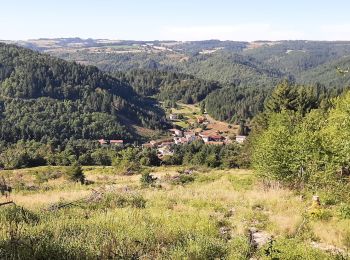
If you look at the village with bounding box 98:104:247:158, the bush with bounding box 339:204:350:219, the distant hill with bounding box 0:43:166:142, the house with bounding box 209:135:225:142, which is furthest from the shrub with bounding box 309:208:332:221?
the house with bounding box 209:135:225:142

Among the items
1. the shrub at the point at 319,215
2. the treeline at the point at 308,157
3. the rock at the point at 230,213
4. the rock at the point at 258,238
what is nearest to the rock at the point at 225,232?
the rock at the point at 258,238

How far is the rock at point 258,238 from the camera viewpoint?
28.2 feet

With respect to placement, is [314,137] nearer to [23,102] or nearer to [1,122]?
[1,122]

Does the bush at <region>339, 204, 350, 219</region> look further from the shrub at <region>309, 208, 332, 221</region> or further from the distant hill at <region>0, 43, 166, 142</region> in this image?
the distant hill at <region>0, 43, 166, 142</region>

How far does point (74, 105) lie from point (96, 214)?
18495 cm

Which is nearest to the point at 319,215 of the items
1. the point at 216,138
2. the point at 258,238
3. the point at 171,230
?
the point at 258,238

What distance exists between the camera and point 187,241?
8.10 metres

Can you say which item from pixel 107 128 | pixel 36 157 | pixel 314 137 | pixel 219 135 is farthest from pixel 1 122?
pixel 314 137

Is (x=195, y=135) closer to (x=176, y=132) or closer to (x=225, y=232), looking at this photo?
(x=176, y=132)

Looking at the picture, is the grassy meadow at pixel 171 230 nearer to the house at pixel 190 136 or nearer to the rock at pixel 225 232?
the rock at pixel 225 232

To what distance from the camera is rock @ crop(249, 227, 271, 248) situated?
28.2ft

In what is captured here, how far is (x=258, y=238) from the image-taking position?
9.39 m

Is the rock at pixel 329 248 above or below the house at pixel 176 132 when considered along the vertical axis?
above

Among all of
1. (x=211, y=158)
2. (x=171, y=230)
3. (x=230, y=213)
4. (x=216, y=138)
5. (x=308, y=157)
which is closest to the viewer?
(x=171, y=230)
